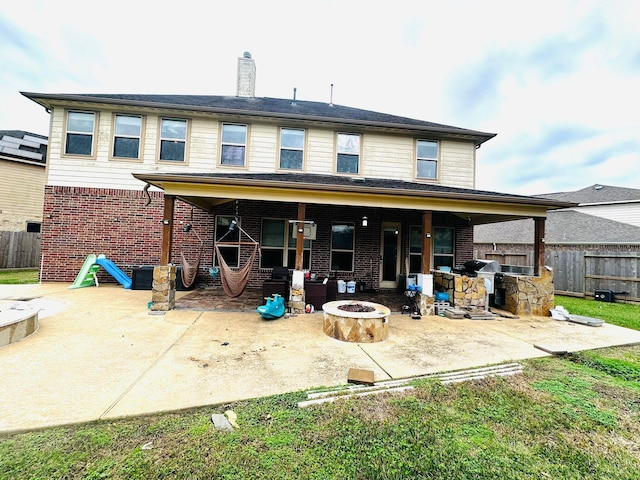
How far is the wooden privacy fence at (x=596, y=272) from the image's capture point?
8008 mm

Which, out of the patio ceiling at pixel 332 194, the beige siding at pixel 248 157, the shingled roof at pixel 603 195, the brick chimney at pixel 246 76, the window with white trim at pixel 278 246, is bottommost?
the window with white trim at pixel 278 246

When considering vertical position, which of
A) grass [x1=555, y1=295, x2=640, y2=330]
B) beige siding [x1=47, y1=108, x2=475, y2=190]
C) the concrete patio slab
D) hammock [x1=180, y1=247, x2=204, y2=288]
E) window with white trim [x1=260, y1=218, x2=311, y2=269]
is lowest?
the concrete patio slab

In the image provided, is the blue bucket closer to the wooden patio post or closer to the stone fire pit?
the wooden patio post

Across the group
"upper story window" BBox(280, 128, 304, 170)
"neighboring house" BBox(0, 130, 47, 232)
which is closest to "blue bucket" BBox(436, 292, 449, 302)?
"upper story window" BBox(280, 128, 304, 170)

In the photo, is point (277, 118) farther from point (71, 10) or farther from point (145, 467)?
point (145, 467)

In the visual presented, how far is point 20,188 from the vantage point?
43.7 feet

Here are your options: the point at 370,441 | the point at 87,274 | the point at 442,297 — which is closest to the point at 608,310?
the point at 442,297

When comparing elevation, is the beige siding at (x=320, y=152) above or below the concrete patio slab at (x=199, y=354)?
above

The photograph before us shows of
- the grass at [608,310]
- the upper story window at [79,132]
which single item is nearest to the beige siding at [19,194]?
the upper story window at [79,132]

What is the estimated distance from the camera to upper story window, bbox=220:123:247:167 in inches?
338

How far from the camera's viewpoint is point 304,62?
16531mm

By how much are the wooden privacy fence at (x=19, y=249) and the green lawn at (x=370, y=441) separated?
1481 centimetres

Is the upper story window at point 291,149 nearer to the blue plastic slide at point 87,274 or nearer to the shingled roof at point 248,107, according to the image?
the shingled roof at point 248,107

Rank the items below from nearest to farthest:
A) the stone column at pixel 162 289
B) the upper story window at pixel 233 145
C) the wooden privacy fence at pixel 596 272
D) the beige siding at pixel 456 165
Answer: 1. the stone column at pixel 162 289
2. the wooden privacy fence at pixel 596 272
3. the upper story window at pixel 233 145
4. the beige siding at pixel 456 165
